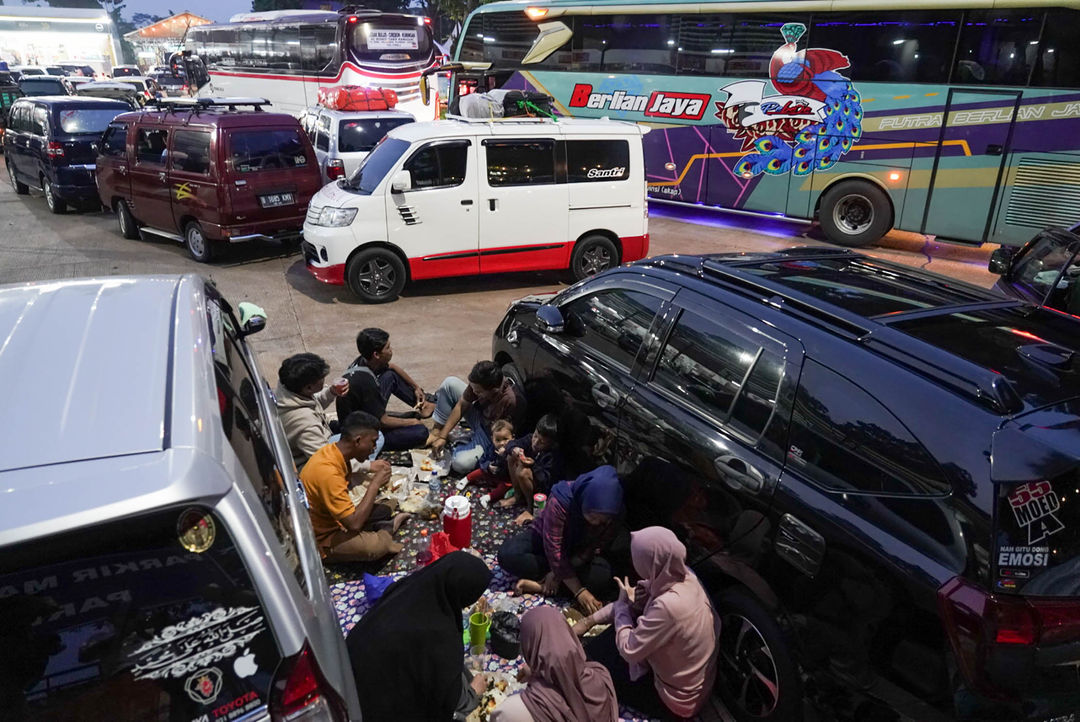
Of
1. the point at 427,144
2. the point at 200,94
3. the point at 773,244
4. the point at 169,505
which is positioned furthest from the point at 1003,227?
the point at 200,94

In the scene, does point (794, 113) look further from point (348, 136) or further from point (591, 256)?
point (348, 136)

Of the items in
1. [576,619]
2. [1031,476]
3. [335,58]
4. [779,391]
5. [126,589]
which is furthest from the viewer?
[335,58]

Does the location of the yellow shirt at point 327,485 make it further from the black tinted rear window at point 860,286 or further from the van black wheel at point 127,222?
the van black wheel at point 127,222

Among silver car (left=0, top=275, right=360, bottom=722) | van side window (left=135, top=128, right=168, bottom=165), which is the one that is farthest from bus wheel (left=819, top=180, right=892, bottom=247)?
silver car (left=0, top=275, right=360, bottom=722)

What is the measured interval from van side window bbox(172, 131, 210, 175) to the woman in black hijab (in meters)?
8.35

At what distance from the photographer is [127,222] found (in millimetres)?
11195

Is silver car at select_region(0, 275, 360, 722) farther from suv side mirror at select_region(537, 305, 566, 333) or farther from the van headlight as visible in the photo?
the van headlight

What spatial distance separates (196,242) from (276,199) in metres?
1.42

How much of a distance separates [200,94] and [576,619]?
25.2 m

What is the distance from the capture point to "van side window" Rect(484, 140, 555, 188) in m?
8.61

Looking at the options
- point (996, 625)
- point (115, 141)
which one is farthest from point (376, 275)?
point (996, 625)

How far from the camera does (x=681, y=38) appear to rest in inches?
482

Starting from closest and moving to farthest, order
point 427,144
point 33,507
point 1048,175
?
point 33,507 → point 427,144 → point 1048,175

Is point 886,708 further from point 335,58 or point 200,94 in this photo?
point 200,94
